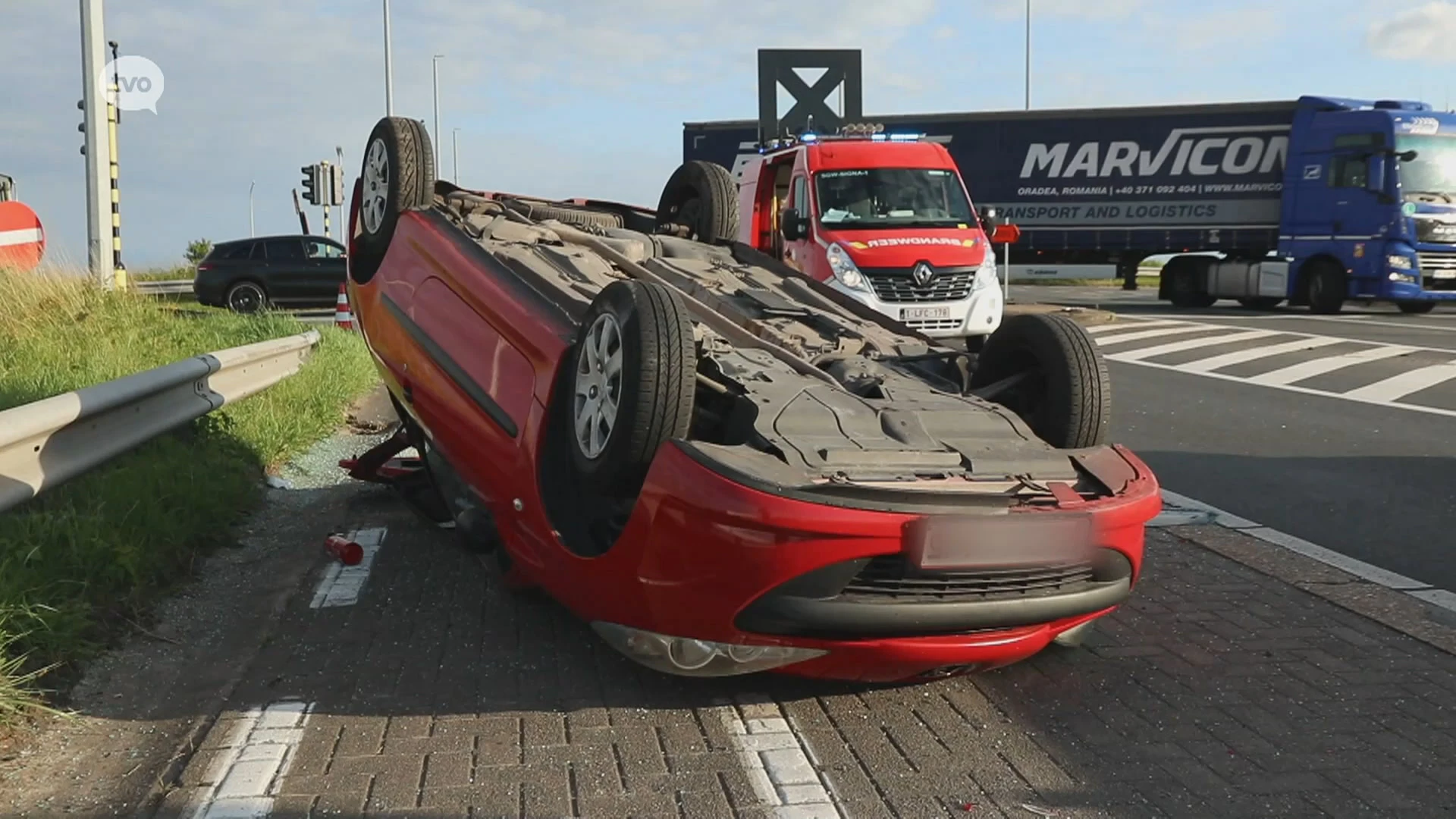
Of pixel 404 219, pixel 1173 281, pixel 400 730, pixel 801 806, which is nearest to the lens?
pixel 801 806

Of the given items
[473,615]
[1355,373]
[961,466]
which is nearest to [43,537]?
[473,615]

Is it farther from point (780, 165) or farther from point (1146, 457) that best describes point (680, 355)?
point (780, 165)

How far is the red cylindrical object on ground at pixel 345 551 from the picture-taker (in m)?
5.38

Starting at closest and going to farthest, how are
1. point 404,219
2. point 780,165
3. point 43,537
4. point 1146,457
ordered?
point 43,537 < point 404,219 < point 1146,457 < point 780,165

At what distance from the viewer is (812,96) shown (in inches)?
816

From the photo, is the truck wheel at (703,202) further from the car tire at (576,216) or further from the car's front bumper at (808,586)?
the car's front bumper at (808,586)

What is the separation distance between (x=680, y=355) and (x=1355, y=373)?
35.9 feet

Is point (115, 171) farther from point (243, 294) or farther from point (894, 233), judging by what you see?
point (894, 233)

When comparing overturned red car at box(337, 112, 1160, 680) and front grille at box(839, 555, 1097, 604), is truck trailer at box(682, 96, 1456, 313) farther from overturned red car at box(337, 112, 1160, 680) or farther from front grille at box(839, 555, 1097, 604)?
front grille at box(839, 555, 1097, 604)

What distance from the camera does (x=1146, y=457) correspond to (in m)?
8.23

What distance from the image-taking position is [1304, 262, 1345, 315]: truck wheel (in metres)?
21.8

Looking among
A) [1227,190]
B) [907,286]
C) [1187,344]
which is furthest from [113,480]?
[1227,190]

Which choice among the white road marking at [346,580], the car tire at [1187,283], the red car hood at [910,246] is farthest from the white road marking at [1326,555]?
the car tire at [1187,283]

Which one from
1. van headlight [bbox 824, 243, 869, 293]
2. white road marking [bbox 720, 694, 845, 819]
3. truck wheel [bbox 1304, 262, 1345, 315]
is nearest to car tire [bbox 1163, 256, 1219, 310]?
truck wheel [bbox 1304, 262, 1345, 315]
